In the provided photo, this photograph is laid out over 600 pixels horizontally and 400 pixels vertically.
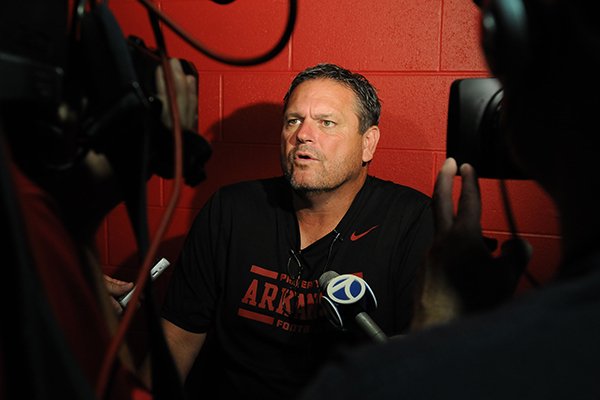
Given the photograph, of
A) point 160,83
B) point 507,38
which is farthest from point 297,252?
point 507,38

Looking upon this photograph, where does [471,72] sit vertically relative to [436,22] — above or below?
below

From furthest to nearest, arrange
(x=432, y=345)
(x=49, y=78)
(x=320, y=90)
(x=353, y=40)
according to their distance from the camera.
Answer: (x=353, y=40) < (x=320, y=90) < (x=49, y=78) < (x=432, y=345)

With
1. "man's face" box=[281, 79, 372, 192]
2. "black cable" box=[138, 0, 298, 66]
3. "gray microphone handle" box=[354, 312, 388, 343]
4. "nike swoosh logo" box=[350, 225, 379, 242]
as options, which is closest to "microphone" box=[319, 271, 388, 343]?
"gray microphone handle" box=[354, 312, 388, 343]

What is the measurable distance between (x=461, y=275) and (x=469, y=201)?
0.10m

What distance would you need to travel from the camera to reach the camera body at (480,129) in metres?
0.68

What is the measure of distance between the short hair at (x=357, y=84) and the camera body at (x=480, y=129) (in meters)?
0.94

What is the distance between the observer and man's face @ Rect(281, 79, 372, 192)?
1573 mm

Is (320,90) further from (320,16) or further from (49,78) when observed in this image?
(49,78)

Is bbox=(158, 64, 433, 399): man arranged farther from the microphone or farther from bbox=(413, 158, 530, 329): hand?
bbox=(413, 158, 530, 329): hand

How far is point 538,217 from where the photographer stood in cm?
169

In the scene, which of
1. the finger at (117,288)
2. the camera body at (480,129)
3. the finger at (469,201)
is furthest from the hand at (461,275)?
the finger at (117,288)

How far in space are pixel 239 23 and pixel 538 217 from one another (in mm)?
1193

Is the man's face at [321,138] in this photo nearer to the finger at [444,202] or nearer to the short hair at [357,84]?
the short hair at [357,84]

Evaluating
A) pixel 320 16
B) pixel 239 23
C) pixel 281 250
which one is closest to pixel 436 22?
pixel 320 16
